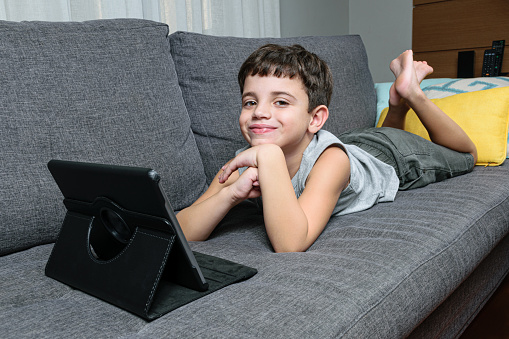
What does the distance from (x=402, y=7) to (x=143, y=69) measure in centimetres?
279

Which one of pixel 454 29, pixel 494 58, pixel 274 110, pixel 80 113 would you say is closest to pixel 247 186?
pixel 274 110

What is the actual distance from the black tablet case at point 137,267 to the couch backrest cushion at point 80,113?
8.2 inches

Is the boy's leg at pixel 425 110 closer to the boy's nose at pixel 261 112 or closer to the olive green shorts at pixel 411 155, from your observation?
the olive green shorts at pixel 411 155

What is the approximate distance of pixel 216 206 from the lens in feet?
3.29

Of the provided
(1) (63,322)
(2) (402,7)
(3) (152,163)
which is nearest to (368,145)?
(3) (152,163)

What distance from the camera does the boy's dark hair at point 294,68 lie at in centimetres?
110

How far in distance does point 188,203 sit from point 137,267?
602 mm

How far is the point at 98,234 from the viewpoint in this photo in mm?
782

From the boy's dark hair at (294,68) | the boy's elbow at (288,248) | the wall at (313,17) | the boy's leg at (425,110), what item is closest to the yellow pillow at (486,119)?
the boy's leg at (425,110)

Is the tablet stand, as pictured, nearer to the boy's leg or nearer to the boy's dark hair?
the boy's dark hair

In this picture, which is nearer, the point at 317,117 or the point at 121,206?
the point at 121,206

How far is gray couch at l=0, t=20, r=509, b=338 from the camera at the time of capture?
2.17 feet

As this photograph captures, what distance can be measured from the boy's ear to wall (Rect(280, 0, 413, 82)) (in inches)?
88.1

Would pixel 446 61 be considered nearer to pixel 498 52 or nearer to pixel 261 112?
pixel 498 52
